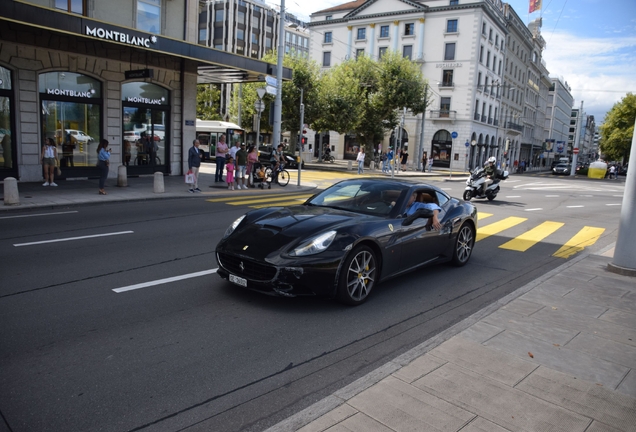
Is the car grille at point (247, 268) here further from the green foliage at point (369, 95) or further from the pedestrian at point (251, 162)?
the green foliage at point (369, 95)

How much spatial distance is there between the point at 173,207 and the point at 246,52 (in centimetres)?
6588

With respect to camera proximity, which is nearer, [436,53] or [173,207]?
[173,207]

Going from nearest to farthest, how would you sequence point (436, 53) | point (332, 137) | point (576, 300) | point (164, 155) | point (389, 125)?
point (576, 300) → point (164, 155) → point (389, 125) → point (436, 53) → point (332, 137)

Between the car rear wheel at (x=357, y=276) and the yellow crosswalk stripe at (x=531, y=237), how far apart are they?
17.0 feet

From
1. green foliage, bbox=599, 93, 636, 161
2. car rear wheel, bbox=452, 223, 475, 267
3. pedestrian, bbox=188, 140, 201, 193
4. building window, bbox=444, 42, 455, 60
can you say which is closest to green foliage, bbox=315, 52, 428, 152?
building window, bbox=444, 42, 455, 60

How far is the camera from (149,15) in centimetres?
1961

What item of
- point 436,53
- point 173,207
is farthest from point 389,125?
point 173,207

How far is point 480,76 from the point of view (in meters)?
55.4

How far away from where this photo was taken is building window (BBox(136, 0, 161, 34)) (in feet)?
63.1

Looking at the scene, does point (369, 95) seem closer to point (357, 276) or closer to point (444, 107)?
point (444, 107)

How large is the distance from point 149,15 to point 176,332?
18787mm

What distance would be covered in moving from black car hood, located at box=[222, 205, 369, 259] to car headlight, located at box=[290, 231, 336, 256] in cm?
8

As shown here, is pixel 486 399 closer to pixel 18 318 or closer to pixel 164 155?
pixel 18 318

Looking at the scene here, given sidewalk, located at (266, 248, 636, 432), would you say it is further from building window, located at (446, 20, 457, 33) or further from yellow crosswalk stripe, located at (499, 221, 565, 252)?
building window, located at (446, 20, 457, 33)
